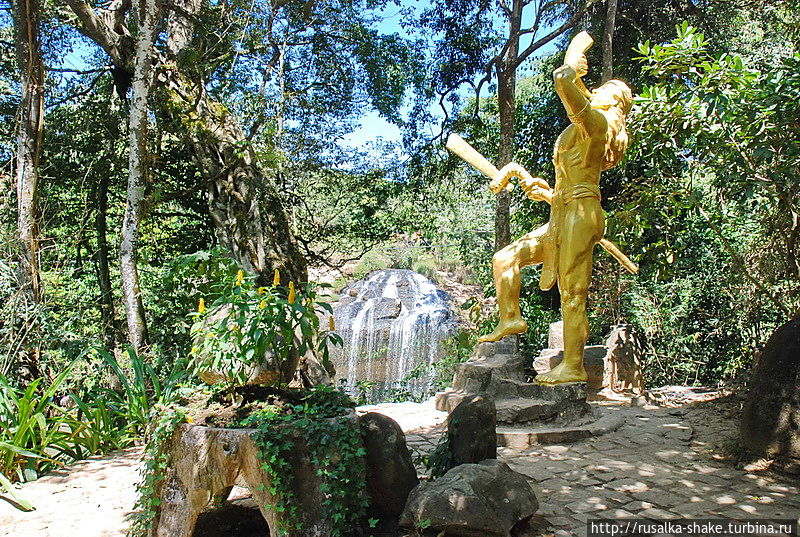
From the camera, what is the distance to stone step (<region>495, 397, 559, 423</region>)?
16.0ft

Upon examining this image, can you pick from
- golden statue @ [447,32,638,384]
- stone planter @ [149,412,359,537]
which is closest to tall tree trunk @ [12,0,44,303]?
stone planter @ [149,412,359,537]

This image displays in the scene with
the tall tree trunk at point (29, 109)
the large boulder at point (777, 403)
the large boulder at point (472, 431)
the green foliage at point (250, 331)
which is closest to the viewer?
the green foliage at point (250, 331)

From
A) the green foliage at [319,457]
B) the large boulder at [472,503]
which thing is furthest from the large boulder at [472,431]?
the green foliage at [319,457]

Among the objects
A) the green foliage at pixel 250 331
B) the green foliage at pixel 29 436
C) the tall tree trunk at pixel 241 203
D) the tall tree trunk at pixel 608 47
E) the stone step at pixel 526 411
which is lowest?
the green foliage at pixel 29 436

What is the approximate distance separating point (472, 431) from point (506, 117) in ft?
19.8

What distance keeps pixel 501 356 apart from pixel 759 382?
2505 mm

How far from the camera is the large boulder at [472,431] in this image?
3.23 m

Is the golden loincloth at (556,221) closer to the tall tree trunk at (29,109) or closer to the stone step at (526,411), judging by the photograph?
the stone step at (526,411)

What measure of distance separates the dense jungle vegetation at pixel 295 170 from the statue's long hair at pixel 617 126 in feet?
2.25

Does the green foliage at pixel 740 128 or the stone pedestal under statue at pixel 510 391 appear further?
the stone pedestal under statue at pixel 510 391

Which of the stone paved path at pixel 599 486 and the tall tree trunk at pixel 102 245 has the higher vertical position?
the tall tree trunk at pixel 102 245

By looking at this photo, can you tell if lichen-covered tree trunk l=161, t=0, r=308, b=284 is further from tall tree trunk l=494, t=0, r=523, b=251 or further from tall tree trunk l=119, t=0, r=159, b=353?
tall tree trunk l=494, t=0, r=523, b=251

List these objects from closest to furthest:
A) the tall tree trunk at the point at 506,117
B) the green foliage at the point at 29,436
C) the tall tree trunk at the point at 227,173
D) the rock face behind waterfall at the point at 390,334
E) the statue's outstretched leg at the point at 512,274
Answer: the green foliage at the point at 29,436 < the statue's outstretched leg at the point at 512,274 < the tall tree trunk at the point at 227,173 < the tall tree trunk at the point at 506,117 < the rock face behind waterfall at the point at 390,334

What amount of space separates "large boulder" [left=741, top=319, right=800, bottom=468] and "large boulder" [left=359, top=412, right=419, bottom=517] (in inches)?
91.3
